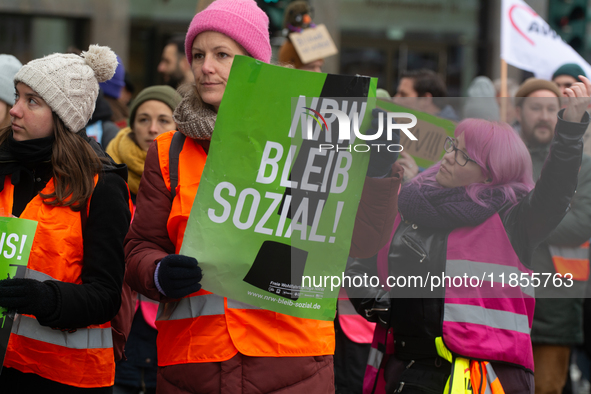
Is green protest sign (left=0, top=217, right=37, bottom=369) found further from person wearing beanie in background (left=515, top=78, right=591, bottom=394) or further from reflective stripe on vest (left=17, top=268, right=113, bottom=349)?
person wearing beanie in background (left=515, top=78, right=591, bottom=394)

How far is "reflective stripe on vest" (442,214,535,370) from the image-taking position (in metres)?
2.36

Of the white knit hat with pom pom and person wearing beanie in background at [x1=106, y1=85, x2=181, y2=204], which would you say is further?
person wearing beanie in background at [x1=106, y1=85, x2=181, y2=204]

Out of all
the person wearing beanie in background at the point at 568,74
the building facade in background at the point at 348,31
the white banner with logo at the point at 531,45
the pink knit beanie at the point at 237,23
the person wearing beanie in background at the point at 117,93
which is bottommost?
the pink knit beanie at the point at 237,23

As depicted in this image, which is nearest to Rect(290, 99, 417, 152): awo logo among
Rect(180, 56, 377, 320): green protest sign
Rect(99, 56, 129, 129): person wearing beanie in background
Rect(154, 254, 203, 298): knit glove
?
Rect(180, 56, 377, 320): green protest sign

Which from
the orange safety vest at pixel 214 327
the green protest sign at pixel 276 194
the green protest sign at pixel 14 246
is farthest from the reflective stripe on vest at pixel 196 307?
the green protest sign at pixel 14 246

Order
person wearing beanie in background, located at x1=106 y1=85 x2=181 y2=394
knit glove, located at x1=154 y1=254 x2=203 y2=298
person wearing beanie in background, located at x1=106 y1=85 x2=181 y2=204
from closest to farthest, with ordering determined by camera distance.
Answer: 1. knit glove, located at x1=154 y1=254 x2=203 y2=298
2. person wearing beanie in background, located at x1=106 y1=85 x2=181 y2=394
3. person wearing beanie in background, located at x1=106 y1=85 x2=181 y2=204

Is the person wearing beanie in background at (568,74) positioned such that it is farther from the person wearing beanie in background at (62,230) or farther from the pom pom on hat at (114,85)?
the person wearing beanie in background at (62,230)

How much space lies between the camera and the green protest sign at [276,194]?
2.04 meters

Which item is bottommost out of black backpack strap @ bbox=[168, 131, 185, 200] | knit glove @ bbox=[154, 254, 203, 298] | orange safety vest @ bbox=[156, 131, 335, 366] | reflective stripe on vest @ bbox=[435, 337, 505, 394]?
reflective stripe on vest @ bbox=[435, 337, 505, 394]

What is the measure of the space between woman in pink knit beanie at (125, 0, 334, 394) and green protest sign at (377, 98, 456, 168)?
0.60m

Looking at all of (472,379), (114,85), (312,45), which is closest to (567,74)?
(312,45)

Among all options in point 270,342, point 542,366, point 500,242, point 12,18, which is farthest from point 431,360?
point 12,18

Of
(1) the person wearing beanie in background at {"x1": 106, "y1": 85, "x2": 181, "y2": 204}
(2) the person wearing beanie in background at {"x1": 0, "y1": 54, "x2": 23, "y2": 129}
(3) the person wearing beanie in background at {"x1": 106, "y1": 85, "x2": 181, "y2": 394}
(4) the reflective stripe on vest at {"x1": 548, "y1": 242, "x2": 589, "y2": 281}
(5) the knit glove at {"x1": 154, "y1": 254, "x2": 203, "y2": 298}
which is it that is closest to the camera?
(5) the knit glove at {"x1": 154, "y1": 254, "x2": 203, "y2": 298}

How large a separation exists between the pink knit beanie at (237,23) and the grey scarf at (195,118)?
235 mm
